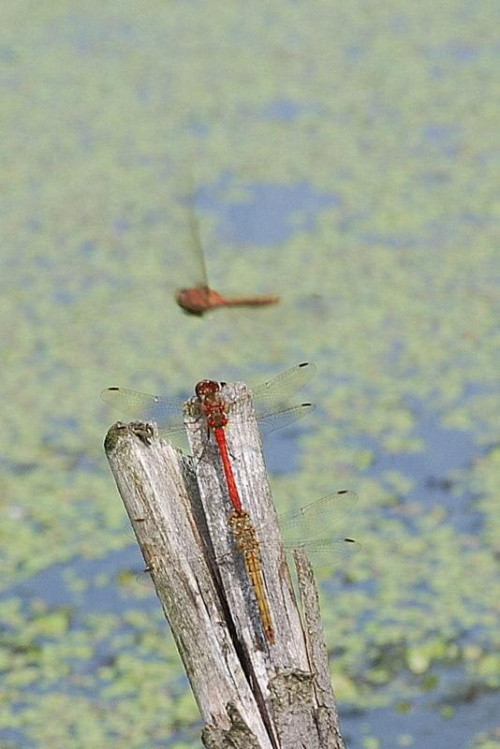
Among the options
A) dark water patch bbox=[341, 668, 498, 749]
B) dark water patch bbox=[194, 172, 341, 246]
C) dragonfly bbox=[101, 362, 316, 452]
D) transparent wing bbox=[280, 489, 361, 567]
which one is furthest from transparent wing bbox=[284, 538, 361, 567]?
dark water patch bbox=[194, 172, 341, 246]

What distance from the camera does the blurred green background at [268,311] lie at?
10.0 feet

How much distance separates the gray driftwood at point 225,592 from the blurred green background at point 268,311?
1.44 metres

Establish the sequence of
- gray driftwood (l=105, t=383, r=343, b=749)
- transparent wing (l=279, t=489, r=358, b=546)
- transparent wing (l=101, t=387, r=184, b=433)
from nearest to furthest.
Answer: gray driftwood (l=105, t=383, r=343, b=749), transparent wing (l=279, t=489, r=358, b=546), transparent wing (l=101, t=387, r=184, b=433)

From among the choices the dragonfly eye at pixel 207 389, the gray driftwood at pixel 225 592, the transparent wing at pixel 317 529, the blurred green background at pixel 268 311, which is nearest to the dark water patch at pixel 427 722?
the blurred green background at pixel 268 311

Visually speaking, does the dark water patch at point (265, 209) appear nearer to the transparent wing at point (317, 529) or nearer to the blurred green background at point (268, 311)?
the blurred green background at point (268, 311)

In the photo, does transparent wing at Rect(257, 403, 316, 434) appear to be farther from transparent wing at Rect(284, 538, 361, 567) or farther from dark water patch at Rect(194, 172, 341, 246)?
dark water patch at Rect(194, 172, 341, 246)

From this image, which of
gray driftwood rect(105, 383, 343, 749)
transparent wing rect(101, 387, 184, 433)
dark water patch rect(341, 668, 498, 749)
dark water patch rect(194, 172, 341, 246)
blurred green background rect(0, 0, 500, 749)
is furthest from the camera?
dark water patch rect(194, 172, 341, 246)

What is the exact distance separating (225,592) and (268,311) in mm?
3173

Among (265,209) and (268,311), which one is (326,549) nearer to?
(268,311)

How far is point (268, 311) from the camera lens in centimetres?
464

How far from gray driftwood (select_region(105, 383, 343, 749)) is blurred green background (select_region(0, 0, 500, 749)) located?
1.44m

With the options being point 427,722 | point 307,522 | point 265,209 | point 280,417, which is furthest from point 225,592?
point 265,209

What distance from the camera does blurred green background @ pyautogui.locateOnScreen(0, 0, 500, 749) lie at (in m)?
3.06

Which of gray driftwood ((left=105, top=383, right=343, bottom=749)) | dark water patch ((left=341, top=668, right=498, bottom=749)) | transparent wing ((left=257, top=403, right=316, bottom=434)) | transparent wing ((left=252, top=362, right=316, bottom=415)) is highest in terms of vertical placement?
transparent wing ((left=252, top=362, right=316, bottom=415))
